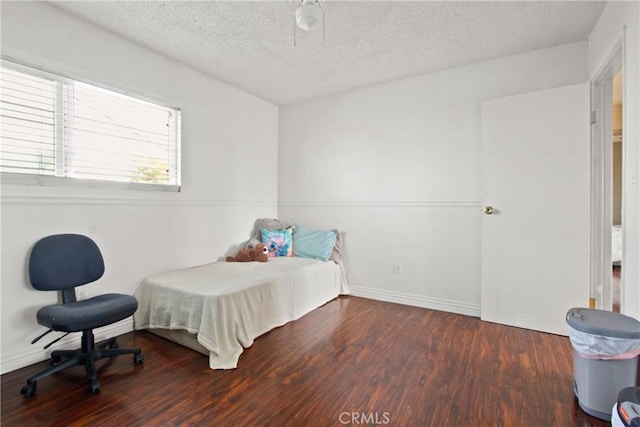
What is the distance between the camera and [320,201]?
12.7ft

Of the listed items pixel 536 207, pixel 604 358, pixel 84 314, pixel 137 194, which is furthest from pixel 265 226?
pixel 604 358

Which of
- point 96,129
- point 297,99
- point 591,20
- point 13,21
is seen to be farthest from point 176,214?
point 591,20

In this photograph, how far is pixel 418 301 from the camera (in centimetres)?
320

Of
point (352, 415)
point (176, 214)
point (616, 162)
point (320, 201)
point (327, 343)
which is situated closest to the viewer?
point (352, 415)

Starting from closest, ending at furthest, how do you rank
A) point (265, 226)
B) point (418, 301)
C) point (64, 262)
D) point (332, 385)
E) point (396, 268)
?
point (332, 385) < point (64, 262) < point (418, 301) < point (396, 268) < point (265, 226)

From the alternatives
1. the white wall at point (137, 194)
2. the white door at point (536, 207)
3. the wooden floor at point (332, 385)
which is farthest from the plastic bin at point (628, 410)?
the white wall at point (137, 194)

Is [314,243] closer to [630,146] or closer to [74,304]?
[74,304]

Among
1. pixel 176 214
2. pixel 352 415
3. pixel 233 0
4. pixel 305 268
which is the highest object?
pixel 233 0

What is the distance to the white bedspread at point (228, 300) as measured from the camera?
208 cm

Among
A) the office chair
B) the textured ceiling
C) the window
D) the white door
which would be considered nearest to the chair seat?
the office chair

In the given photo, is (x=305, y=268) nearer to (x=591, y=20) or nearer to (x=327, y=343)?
(x=327, y=343)

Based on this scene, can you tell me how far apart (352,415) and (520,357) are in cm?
137

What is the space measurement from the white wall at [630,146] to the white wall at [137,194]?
3.30 meters

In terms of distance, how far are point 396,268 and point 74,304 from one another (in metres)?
2.81
